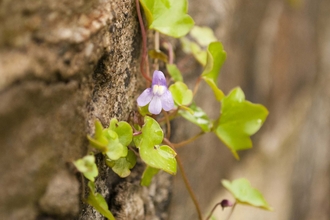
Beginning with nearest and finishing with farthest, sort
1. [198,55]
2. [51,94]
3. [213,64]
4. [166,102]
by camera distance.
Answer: [51,94], [166,102], [213,64], [198,55]

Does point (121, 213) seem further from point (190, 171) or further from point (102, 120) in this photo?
point (190, 171)

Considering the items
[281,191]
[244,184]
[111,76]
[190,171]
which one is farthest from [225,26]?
[281,191]

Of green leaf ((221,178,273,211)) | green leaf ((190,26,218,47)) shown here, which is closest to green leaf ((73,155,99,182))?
green leaf ((221,178,273,211))

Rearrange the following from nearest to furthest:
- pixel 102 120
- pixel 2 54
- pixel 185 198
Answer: pixel 2 54 → pixel 102 120 → pixel 185 198

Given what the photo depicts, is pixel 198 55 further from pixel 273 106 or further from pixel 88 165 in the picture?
pixel 273 106

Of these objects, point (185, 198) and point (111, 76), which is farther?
point (185, 198)

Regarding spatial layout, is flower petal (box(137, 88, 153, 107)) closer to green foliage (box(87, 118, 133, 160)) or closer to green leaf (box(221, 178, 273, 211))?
green foliage (box(87, 118, 133, 160))

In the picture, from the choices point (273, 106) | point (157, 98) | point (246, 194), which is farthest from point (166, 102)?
point (273, 106)

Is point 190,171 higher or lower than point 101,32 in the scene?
lower
